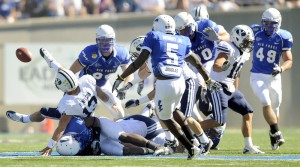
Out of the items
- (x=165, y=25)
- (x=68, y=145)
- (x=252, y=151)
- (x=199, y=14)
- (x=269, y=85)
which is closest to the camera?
(x=165, y=25)

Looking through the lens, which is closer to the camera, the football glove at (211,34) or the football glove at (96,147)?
the football glove at (96,147)

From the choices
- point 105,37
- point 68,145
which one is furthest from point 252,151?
point 105,37

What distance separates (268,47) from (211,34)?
1299mm

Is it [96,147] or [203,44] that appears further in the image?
[203,44]

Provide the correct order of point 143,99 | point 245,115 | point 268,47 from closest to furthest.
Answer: point 245,115, point 143,99, point 268,47

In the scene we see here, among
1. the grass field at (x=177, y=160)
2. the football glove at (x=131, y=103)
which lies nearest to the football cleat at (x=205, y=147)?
the grass field at (x=177, y=160)

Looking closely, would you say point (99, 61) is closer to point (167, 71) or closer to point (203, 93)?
point (203, 93)

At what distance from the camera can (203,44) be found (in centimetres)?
1266

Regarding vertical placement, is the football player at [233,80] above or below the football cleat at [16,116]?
above

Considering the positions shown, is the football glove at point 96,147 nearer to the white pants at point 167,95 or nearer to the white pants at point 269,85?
the white pants at point 167,95

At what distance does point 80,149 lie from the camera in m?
11.2

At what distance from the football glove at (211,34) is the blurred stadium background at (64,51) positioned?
7780 millimetres

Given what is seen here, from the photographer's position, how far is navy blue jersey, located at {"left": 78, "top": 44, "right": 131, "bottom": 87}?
13.0 meters

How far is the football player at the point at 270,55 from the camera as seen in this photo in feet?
42.5
